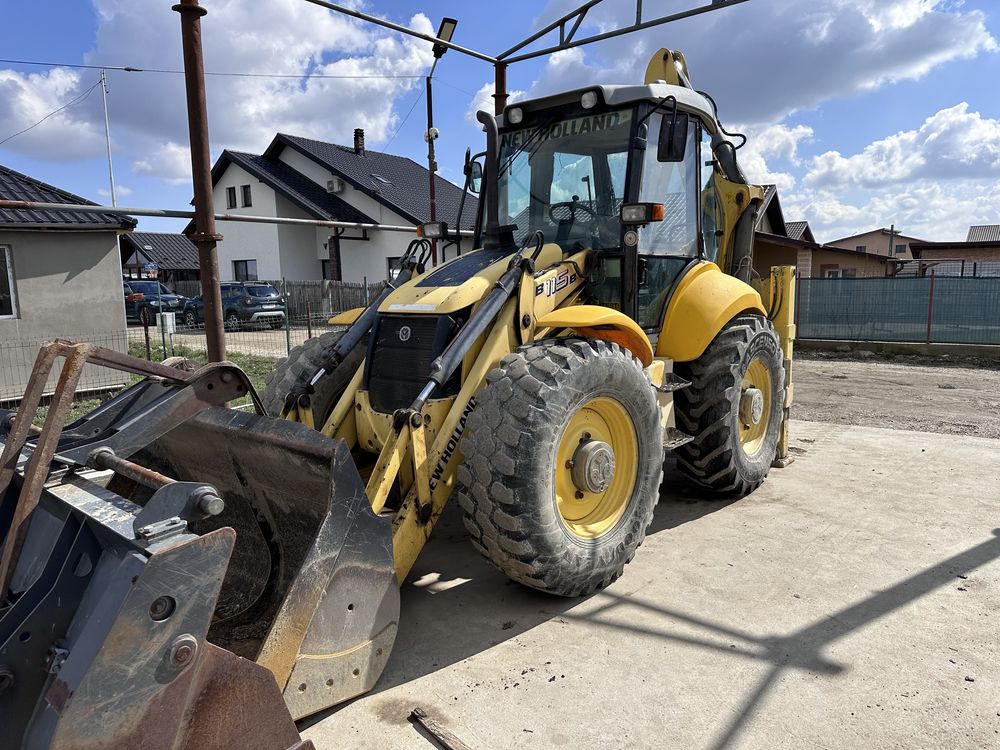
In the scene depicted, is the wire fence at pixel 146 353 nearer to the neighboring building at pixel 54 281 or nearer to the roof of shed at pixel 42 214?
the neighboring building at pixel 54 281

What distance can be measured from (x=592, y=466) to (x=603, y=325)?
0.81 metres

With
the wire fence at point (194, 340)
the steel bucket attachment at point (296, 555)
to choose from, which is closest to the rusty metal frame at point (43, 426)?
the steel bucket attachment at point (296, 555)

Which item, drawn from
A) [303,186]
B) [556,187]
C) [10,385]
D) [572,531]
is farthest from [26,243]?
[303,186]

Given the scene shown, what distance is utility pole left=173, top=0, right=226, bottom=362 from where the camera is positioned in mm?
5559

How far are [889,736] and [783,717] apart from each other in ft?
1.21

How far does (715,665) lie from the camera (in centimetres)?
317

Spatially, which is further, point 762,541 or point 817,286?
point 817,286

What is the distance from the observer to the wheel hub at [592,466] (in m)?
3.73

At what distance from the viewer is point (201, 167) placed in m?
5.80

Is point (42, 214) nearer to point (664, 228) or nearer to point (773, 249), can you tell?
point (664, 228)

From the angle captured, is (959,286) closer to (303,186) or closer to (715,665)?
(715,665)

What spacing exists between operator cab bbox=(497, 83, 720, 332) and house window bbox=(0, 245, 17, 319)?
820 cm

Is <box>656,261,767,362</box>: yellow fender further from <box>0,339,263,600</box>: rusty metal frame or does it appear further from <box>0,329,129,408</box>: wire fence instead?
<box>0,329,129,408</box>: wire fence

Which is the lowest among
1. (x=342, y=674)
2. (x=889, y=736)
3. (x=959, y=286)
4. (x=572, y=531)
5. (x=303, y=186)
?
(x=889, y=736)
